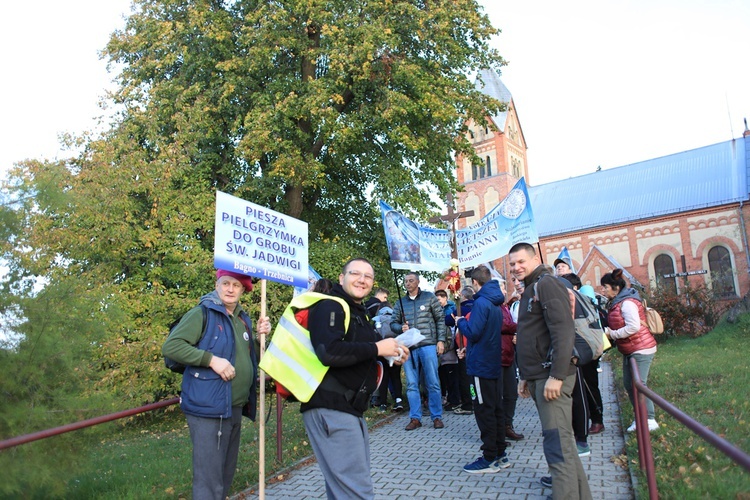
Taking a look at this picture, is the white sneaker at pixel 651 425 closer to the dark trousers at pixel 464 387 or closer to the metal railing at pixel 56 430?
the dark trousers at pixel 464 387

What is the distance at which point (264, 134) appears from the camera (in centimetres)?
1377

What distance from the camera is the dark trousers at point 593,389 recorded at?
22.4 ft

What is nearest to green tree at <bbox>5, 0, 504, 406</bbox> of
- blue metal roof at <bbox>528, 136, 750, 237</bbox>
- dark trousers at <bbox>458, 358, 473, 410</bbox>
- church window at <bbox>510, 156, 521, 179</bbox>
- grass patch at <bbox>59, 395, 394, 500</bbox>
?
grass patch at <bbox>59, 395, 394, 500</bbox>

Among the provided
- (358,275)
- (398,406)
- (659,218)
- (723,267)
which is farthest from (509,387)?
(659,218)

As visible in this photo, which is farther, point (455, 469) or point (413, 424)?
point (413, 424)

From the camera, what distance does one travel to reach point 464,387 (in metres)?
9.41

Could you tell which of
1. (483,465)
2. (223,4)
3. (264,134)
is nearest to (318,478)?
(483,465)

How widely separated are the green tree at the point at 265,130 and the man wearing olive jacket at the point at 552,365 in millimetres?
8876

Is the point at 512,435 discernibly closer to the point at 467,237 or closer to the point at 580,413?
the point at 580,413

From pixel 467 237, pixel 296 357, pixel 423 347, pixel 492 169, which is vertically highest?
pixel 492 169

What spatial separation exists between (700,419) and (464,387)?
15.5 feet

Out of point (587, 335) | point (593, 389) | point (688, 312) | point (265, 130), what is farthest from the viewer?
point (688, 312)

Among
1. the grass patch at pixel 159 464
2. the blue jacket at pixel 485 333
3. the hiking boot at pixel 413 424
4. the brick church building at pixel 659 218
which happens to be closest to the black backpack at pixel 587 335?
the blue jacket at pixel 485 333

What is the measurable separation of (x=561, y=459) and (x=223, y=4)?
671 inches
